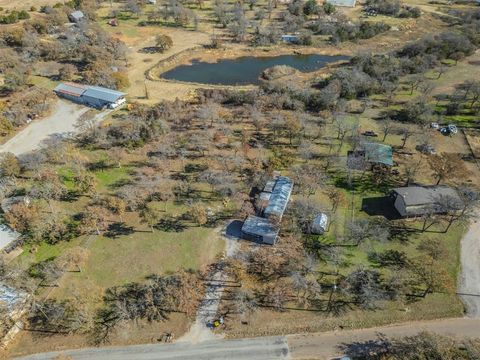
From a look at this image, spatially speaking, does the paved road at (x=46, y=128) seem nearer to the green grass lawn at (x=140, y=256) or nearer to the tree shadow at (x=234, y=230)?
the green grass lawn at (x=140, y=256)

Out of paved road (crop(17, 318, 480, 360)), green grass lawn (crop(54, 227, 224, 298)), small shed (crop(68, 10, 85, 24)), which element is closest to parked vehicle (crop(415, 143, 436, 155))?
paved road (crop(17, 318, 480, 360))

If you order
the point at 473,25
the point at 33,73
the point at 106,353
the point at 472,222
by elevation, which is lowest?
the point at 106,353

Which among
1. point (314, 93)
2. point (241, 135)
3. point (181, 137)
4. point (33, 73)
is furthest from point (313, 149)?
point (33, 73)

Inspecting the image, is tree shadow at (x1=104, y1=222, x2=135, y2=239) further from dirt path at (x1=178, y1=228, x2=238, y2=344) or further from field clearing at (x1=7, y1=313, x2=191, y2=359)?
dirt path at (x1=178, y1=228, x2=238, y2=344)

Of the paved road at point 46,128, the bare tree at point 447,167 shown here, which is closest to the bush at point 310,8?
the bare tree at point 447,167

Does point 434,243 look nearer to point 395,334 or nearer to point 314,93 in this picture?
point 395,334
